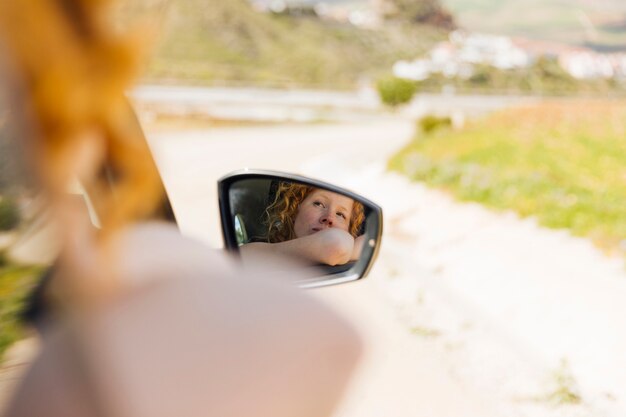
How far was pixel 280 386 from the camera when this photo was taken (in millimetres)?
817

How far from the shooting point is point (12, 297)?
1.02 m

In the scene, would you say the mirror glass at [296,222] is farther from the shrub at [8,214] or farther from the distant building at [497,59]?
the distant building at [497,59]

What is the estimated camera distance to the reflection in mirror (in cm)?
175

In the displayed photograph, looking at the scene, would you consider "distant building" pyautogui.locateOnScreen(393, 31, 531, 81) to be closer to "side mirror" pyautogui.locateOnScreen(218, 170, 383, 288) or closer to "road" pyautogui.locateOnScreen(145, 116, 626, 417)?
"road" pyautogui.locateOnScreen(145, 116, 626, 417)

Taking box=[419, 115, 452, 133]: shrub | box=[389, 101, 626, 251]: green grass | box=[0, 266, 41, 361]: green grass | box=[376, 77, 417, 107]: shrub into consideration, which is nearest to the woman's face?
box=[0, 266, 41, 361]: green grass

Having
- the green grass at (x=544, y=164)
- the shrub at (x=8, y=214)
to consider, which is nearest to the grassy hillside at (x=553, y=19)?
the green grass at (x=544, y=164)

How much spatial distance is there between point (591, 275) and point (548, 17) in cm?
12355

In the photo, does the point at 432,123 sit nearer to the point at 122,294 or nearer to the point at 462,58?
the point at 122,294

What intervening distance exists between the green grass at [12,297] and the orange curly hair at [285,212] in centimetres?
78

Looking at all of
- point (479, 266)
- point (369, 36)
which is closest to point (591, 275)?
point (479, 266)

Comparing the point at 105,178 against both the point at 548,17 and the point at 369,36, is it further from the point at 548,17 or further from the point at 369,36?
the point at 548,17

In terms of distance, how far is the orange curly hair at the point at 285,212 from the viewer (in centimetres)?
175

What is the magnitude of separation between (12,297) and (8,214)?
215mm

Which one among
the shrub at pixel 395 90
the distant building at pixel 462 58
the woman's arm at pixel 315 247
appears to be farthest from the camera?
the distant building at pixel 462 58
